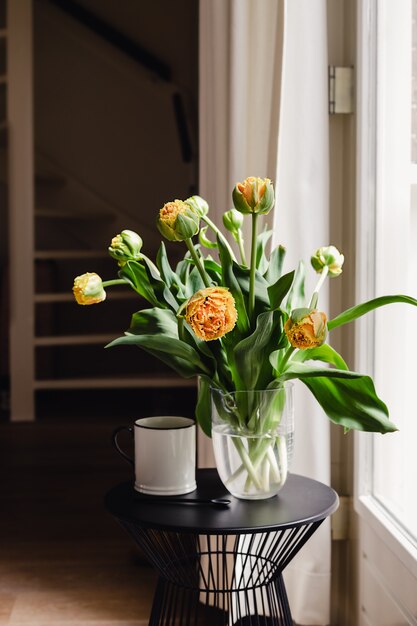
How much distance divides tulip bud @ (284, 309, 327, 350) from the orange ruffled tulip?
10 cm

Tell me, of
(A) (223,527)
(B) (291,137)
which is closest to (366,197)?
(B) (291,137)

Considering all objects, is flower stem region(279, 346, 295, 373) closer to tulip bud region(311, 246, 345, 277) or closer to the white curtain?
tulip bud region(311, 246, 345, 277)

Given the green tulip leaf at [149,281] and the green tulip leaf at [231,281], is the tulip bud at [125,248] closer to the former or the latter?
the green tulip leaf at [149,281]

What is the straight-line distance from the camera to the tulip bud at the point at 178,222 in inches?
49.6

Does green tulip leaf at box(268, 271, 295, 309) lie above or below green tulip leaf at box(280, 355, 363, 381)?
above

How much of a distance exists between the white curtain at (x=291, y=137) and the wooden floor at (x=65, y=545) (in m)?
0.47

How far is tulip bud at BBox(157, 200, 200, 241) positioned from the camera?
1261mm

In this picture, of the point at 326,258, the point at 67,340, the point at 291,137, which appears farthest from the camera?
the point at 67,340

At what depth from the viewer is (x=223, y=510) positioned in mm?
1357

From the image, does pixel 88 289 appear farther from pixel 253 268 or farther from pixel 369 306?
pixel 369 306

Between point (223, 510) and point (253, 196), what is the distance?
50 centimetres

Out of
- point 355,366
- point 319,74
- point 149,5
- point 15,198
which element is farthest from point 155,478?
point 149,5

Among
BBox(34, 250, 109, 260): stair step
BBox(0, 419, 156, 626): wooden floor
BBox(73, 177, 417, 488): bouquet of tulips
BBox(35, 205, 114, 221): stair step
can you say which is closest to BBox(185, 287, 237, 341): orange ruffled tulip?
BBox(73, 177, 417, 488): bouquet of tulips

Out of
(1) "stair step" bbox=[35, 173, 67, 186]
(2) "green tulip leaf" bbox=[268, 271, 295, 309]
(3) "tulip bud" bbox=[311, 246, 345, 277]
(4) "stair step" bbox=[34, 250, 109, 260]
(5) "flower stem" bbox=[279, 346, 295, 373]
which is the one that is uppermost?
(1) "stair step" bbox=[35, 173, 67, 186]
